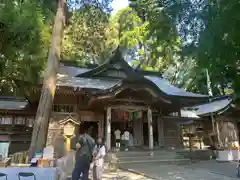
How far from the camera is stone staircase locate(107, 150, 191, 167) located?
9.23 metres

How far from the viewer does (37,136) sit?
620 cm

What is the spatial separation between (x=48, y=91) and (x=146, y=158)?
230 inches

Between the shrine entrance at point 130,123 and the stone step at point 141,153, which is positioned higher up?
the shrine entrance at point 130,123

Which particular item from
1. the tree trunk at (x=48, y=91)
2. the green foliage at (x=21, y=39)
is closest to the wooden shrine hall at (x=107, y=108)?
the green foliage at (x=21, y=39)

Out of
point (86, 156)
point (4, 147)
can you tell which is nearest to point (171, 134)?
point (86, 156)

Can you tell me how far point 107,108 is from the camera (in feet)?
37.1

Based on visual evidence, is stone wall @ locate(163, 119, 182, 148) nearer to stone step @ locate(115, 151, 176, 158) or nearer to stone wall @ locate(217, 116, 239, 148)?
stone step @ locate(115, 151, 176, 158)

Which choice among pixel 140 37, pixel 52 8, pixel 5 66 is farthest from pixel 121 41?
pixel 5 66

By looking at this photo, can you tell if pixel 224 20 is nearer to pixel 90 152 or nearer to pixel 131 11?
pixel 90 152

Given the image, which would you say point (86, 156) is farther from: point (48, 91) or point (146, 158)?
point (146, 158)

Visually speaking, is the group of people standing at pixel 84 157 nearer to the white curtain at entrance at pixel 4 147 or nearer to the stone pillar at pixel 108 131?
the stone pillar at pixel 108 131

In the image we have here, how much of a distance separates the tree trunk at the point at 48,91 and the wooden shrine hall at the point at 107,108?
287 cm

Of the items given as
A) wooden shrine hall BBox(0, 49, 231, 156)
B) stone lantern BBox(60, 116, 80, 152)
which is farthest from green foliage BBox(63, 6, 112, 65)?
stone lantern BBox(60, 116, 80, 152)

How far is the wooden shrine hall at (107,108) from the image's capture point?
10.8 metres
